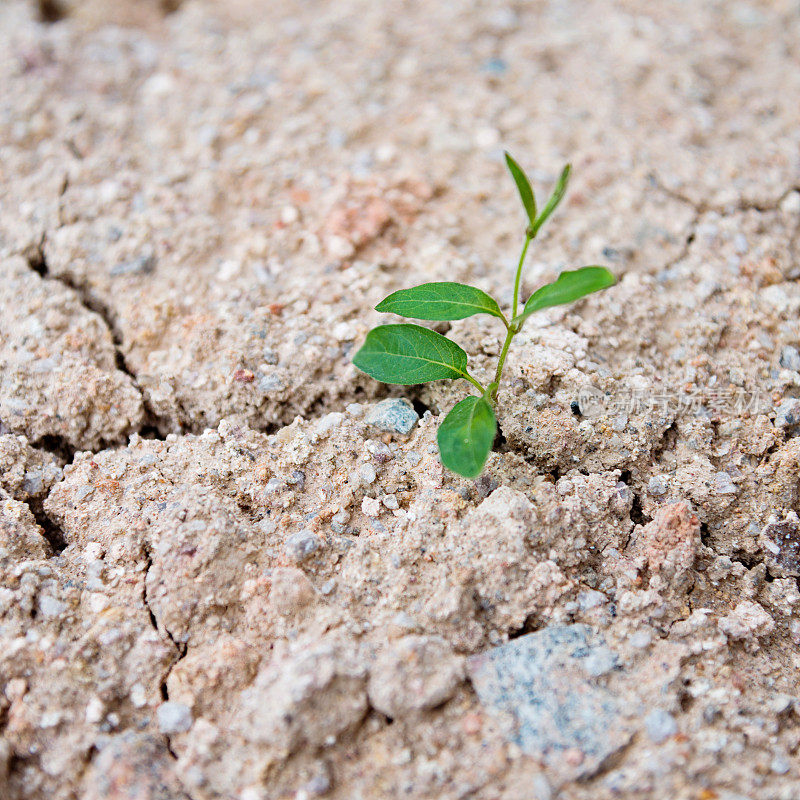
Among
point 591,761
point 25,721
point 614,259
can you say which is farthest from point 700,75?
point 25,721

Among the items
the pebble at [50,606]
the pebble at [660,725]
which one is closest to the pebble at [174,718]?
the pebble at [50,606]

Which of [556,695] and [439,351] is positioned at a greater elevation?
[439,351]

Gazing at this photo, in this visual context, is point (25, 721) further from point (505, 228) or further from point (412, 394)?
point (505, 228)

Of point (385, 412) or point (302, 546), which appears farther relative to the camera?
point (385, 412)

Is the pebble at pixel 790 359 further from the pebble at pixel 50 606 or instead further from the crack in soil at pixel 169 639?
the pebble at pixel 50 606

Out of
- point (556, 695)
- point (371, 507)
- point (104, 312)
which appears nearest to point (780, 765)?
point (556, 695)

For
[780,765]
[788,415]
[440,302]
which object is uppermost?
[440,302]

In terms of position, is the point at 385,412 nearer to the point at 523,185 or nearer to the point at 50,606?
the point at 523,185
